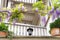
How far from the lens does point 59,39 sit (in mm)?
5520

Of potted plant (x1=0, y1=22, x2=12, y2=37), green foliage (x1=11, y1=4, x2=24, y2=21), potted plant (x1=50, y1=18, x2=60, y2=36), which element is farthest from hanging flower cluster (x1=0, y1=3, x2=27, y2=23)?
potted plant (x1=50, y1=18, x2=60, y2=36)

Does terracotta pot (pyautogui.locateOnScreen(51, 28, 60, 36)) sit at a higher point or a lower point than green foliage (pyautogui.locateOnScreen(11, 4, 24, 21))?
lower

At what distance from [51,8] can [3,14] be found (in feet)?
4.12

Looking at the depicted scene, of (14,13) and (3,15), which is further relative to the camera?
(3,15)

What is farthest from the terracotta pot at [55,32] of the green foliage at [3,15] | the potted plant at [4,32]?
the green foliage at [3,15]

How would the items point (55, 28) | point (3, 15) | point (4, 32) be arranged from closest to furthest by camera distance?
point (4, 32), point (55, 28), point (3, 15)

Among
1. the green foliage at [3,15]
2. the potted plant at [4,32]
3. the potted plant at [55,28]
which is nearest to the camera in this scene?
the potted plant at [4,32]

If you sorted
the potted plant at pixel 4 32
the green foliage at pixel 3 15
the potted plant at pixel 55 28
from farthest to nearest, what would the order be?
1. the green foliage at pixel 3 15
2. the potted plant at pixel 55 28
3. the potted plant at pixel 4 32

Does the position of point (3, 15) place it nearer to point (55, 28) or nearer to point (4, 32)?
point (4, 32)

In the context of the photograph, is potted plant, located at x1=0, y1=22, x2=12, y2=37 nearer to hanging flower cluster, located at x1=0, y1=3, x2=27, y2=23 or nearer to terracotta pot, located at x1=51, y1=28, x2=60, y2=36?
hanging flower cluster, located at x1=0, y1=3, x2=27, y2=23

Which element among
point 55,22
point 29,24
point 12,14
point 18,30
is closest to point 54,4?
point 55,22

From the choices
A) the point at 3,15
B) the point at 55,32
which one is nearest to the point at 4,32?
the point at 3,15

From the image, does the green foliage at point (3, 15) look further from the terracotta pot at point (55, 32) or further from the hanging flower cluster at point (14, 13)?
the terracotta pot at point (55, 32)

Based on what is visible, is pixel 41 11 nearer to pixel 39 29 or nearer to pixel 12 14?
pixel 12 14
